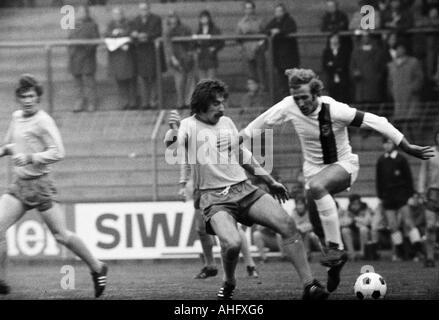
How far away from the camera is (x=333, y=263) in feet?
38.0

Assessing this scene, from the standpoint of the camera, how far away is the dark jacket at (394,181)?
18.8m

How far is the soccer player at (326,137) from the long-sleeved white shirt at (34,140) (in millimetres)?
1911

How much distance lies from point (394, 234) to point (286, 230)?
8055 millimetres

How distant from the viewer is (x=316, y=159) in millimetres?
12039

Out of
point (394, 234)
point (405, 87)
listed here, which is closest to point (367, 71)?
point (405, 87)

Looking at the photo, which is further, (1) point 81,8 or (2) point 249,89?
(1) point 81,8

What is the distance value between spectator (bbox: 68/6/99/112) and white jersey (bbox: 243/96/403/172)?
889 cm

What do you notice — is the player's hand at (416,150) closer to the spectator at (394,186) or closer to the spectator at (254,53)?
the spectator at (394,186)

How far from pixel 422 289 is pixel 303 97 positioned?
243cm

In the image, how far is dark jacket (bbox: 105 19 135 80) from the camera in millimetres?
20078

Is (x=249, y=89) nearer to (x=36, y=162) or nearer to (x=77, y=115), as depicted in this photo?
(x=77, y=115)

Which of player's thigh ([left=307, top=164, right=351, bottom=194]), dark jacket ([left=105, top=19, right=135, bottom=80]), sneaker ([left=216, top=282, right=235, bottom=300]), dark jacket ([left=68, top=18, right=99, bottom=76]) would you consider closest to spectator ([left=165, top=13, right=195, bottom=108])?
dark jacket ([left=105, top=19, right=135, bottom=80])

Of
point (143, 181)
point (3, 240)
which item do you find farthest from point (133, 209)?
point (3, 240)
